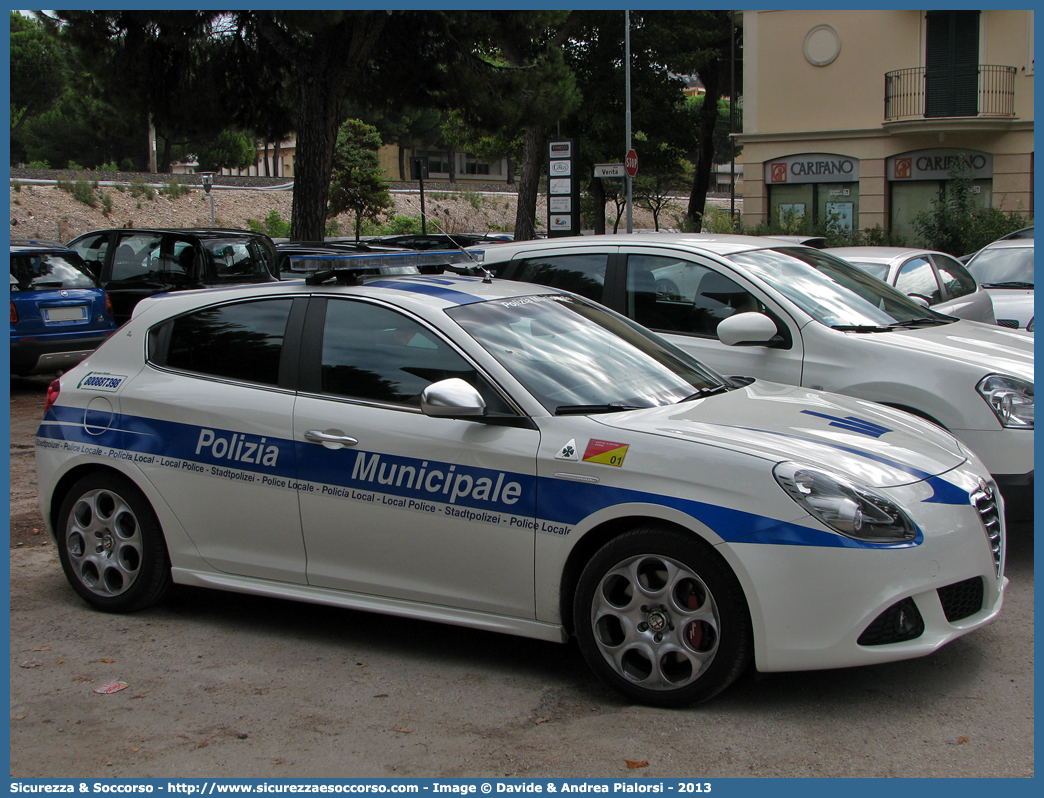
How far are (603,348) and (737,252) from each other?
7.36 feet

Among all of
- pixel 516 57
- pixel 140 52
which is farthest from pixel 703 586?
pixel 516 57

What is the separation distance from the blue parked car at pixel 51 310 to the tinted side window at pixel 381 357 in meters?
8.24

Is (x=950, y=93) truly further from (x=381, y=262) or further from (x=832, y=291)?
(x=381, y=262)

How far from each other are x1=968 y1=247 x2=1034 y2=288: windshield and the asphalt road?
8.25 meters

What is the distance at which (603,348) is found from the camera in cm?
488

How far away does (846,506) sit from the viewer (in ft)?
12.4

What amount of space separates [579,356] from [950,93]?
26.9 m

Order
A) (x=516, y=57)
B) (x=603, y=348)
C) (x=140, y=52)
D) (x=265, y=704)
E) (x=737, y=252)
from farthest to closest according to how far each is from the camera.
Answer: (x=516, y=57) < (x=140, y=52) < (x=737, y=252) < (x=603, y=348) < (x=265, y=704)

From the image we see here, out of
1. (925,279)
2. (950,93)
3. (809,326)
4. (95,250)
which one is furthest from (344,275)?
(950,93)

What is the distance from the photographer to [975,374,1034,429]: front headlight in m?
5.66

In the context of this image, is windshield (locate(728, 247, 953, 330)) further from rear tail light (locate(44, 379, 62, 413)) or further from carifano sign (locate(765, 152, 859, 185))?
carifano sign (locate(765, 152, 859, 185))

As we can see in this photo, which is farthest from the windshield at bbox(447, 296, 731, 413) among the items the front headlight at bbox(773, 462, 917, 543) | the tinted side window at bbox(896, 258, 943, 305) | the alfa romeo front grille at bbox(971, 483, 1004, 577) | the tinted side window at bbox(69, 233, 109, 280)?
the tinted side window at bbox(69, 233, 109, 280)

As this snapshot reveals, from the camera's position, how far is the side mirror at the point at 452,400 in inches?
164
